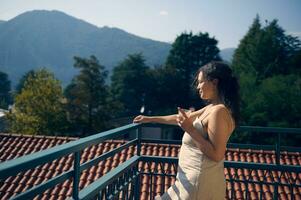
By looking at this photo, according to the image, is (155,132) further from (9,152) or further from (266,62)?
(9,152)

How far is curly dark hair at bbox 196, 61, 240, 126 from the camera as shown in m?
2.46

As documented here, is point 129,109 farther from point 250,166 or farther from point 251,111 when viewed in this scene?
point 250,166

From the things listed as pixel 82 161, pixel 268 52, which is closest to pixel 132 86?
pixel 268 52

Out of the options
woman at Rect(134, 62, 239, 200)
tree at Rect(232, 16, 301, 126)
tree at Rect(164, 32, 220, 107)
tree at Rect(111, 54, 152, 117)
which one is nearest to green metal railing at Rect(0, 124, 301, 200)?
woman at Rect(134, 62, 239, 200)

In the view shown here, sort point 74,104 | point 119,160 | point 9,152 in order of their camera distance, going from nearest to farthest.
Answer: point 119,160 < point 9,152 < point 74,104

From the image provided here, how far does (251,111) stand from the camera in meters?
34.5

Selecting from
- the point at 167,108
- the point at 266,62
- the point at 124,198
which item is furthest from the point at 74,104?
the point at 124,198

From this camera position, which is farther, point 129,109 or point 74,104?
point 129,109

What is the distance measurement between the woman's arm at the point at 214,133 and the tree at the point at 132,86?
40479 millimetres

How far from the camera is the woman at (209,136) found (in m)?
2.26

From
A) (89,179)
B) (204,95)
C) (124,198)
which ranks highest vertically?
(204,95)

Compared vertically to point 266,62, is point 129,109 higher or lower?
lower

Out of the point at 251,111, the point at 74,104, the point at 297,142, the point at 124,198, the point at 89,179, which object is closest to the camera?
the point at 124,198

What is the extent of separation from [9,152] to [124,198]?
8.80 m
